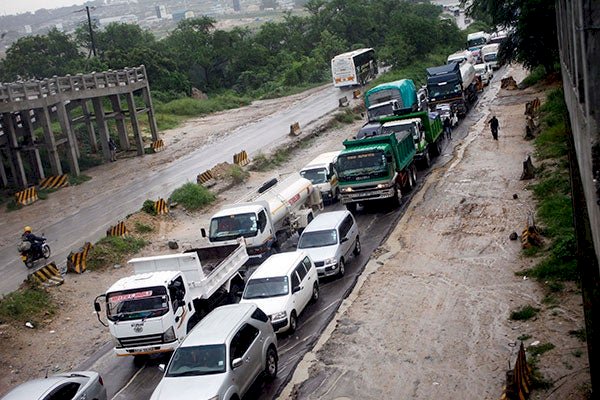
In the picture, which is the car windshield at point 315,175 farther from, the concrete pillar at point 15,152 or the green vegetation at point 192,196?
the concrete pillar at point 15,152

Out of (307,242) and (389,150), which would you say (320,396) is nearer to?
(307,242)

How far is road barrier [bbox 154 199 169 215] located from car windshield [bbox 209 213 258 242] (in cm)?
985

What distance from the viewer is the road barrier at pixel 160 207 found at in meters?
33.2

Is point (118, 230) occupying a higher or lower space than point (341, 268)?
higher

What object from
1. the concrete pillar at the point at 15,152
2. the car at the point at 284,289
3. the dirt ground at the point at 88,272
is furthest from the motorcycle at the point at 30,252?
the concrete pillar at the point at 15,152

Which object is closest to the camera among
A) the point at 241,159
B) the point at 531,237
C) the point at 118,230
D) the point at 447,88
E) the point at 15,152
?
the point at 531,237

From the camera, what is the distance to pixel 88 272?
26391 millimetres

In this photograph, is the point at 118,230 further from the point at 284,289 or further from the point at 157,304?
the point at 157,304

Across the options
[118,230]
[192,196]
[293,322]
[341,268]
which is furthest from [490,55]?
[293,322]

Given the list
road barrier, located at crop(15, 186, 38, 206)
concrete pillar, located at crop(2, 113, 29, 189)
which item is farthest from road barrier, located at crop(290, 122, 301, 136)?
road barrier, located at crop(15, 186, 38, 206)

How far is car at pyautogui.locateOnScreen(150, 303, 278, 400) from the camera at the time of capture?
13.6 metres

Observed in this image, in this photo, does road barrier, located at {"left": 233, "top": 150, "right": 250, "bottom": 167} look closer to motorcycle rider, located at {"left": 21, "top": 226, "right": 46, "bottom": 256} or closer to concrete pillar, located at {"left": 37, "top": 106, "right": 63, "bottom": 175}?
concrete pillar, located at {"left": 37, "top": 106, "right": 63, "bottom": 175}

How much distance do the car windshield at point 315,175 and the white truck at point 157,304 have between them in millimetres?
13131

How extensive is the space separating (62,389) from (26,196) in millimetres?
25932
